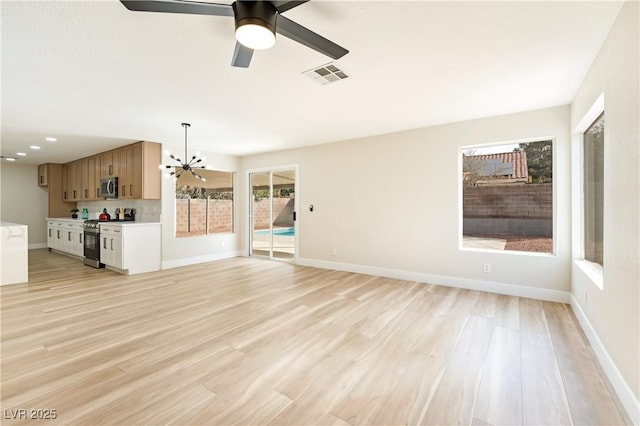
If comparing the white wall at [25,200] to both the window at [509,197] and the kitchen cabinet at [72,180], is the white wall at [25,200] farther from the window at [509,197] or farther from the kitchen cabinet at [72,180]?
the window at [509,197]

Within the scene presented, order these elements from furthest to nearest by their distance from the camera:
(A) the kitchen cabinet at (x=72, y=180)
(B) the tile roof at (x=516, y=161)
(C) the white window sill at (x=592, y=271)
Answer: (A) the kitchen cabinet at (x=72, y=180) → (B) the tile roof at (x=516, y=161) → (C) the white window sill at (x=592, y=271)

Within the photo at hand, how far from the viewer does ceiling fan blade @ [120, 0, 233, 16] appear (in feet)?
5.00

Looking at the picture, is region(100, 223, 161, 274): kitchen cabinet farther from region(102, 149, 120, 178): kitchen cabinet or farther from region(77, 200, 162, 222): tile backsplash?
region(102, 149, 120, 178): kitchen cabinet

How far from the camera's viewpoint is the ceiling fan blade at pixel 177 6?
1524 mm

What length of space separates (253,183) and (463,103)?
516 cm

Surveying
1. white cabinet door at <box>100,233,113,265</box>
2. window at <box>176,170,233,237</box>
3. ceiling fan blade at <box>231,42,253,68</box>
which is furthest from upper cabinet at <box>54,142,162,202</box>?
ceiling fan blade at <box>231,42,253,68</box>

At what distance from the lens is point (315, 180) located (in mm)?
6137

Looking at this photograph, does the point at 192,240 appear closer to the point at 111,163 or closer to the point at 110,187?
the point at 110,187

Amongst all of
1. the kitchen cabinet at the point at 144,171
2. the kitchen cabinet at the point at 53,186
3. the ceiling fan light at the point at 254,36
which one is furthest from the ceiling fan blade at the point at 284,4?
the kitchen cabinet at the point at 53,186

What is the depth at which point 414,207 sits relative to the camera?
4.84m

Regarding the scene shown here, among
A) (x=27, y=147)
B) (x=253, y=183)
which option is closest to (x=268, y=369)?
(x=253, y=183)

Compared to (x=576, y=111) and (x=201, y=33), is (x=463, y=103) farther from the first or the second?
(x=201, y=33)

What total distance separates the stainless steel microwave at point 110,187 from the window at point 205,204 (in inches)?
54.2

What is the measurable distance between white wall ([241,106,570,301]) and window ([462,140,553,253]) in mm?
176
